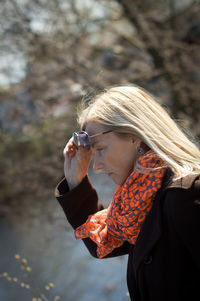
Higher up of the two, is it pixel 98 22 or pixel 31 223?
pixel 98 22

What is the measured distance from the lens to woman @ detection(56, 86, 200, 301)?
1160mm

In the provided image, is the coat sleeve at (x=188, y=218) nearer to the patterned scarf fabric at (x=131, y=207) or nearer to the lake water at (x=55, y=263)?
the patterned scarf fabric at (x=131, y=207)

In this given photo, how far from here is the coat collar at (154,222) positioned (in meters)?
1.17

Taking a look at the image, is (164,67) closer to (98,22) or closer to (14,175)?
(98,22)

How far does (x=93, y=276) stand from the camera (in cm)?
491

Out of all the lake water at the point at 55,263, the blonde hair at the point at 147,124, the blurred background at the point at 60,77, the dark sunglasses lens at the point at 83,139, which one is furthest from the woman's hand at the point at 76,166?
the blurred background at the point at 60,77

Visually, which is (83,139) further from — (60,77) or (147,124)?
(60,77)

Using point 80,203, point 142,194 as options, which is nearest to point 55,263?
point 80,203

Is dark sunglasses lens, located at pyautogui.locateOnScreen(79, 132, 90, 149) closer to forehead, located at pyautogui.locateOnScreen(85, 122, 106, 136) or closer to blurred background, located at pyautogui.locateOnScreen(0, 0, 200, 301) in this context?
forehead, located at pyautogui.locateOnScreen(85, 122, 106, 136)

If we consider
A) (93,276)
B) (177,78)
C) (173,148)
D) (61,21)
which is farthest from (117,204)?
(61,21)

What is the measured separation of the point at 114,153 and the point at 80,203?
1.54ft

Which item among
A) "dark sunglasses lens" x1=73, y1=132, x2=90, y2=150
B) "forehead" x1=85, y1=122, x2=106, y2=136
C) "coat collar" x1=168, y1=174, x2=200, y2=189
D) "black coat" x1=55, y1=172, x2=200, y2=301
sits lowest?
"black coat" x1=55, y1=172, x2=200, y2=301

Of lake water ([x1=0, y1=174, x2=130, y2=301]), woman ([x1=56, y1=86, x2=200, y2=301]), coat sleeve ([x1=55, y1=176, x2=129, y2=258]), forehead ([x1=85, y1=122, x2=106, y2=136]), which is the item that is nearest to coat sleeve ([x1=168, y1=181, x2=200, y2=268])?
woman ([x1=56, y1=86, x2=200, y2=301])

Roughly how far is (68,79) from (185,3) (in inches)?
126
